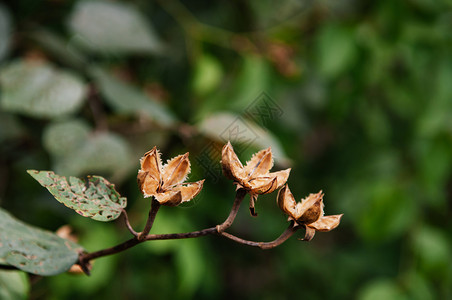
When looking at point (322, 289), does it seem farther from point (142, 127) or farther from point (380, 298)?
point (142, 127)

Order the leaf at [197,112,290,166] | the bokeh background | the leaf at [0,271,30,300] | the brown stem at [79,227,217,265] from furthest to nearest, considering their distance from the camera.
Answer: the bokeh background
the leaf at [197,112,290,166]
the leaf at [0,271,30,300]
the brown stem at [79,227,217,265]

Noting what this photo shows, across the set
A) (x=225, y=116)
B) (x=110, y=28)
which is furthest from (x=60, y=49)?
(x=225, y=116)

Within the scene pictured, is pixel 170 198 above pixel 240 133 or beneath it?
above

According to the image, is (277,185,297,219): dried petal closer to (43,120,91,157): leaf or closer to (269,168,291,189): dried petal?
(269,168,291,189): dried petal

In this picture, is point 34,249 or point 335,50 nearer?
point 34,249

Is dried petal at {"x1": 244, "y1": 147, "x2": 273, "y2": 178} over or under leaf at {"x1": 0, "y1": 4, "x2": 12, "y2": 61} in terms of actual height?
over

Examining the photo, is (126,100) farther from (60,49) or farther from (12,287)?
(12,287)

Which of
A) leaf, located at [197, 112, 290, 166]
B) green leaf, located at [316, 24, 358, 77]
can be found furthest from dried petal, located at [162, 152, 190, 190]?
green leaf, located at [316, 24, 358, 77]

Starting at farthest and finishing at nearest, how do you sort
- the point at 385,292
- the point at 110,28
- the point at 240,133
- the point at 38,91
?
the point at 385,292, the point at 110,28, the point at 38,91, the point at 240,133
